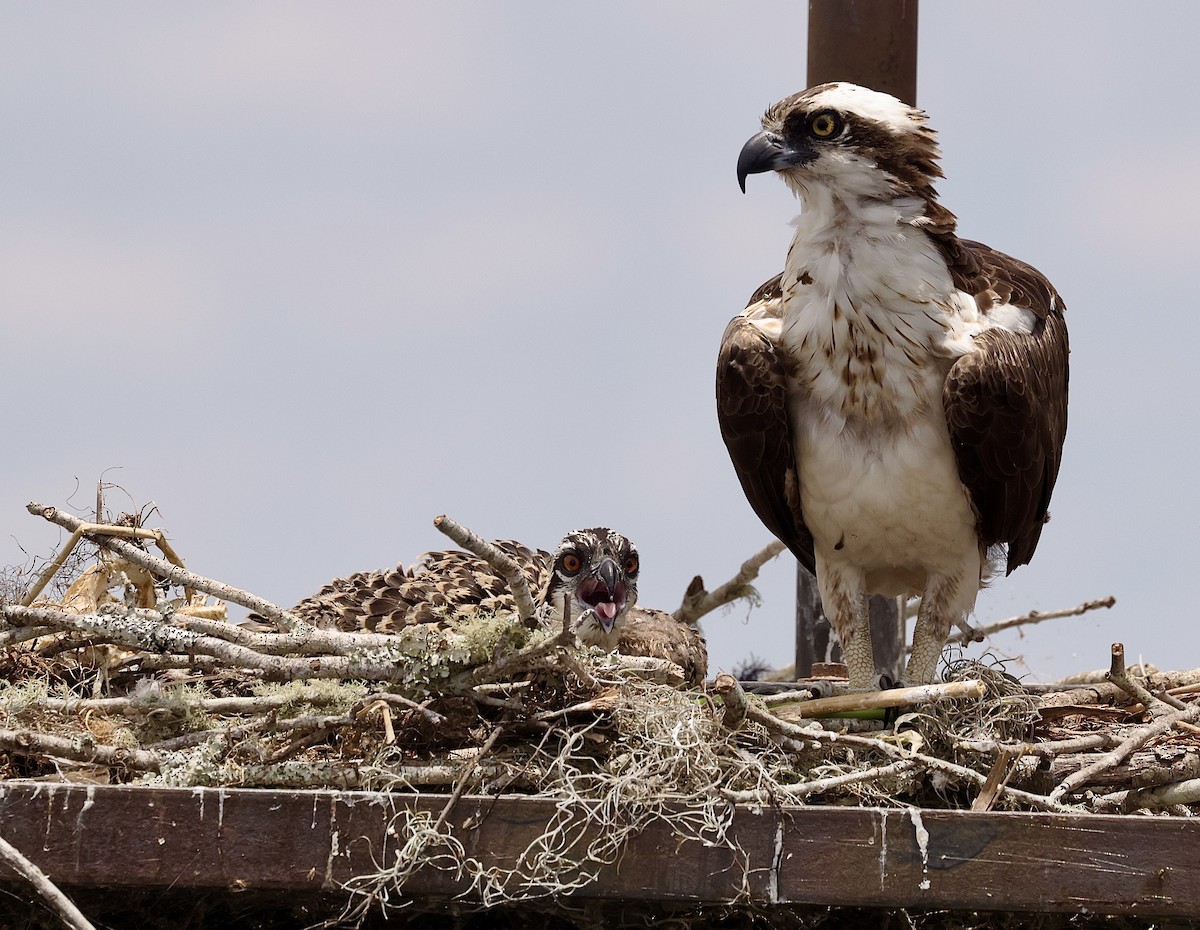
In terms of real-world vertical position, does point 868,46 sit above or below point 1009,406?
above

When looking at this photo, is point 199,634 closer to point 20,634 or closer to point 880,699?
point 20,634

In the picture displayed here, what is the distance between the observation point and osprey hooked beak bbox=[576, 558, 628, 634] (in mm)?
4746

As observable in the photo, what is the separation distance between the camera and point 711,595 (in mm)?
6496

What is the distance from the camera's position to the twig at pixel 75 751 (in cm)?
330

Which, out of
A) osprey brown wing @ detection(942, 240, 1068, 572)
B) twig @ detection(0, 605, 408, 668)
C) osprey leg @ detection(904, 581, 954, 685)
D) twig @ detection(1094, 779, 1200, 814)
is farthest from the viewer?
osprey leg @ detection(904, 581, 954, 685)

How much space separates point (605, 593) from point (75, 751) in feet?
6.20

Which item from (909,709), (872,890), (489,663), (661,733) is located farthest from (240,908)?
(909,709)

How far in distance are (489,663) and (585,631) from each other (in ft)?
4.91

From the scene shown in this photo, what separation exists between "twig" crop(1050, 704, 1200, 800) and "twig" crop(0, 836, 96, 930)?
202 cm

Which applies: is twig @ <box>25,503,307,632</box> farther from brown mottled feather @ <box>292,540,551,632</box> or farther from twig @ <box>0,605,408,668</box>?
brown mottled feather @ <box>292,540,551,632</box>

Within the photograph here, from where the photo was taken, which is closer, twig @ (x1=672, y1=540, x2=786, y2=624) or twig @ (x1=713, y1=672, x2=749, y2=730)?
twig @ (x1=713, y1=672, x2=749, y2=730)

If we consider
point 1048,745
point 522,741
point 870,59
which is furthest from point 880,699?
point 870,59

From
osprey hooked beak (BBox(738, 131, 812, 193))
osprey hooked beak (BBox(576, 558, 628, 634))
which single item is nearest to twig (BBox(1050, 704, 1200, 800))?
osprey hooked beak (BBox(576, 558, 628, 634))

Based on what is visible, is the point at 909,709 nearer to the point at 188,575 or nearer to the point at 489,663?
the point at 489,663
